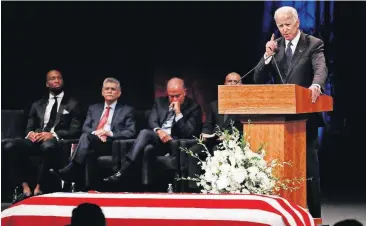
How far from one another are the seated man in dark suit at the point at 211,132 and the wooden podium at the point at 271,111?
8.59 ft

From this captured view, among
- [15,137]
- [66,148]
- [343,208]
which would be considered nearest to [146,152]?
[66,148]

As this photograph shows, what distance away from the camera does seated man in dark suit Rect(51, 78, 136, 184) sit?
8.45m

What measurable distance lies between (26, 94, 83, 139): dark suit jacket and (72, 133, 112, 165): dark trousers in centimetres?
38

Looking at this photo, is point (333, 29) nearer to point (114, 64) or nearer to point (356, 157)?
point (356, 157)

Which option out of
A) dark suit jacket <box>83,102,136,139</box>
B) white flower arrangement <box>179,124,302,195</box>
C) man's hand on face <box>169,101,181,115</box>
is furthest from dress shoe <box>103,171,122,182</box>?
white flower arrangement <box>179,124,302,195</box>

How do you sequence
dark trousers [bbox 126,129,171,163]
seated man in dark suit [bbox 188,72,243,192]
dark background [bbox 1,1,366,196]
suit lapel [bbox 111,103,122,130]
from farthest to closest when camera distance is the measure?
dark background [bbox 1,1,366,196], suit lapel [bbox 111,103,122,130], dark trousers [bbox 126,129,171,163], seated man in dark suit [bbox 188,72,243,192]

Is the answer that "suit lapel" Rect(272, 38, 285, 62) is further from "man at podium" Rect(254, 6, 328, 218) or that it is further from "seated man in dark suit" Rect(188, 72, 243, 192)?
"seated man in dark suit" Rect(188, 72, 243, 192)

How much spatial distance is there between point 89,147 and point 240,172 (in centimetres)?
347

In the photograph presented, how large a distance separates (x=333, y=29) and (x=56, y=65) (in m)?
3.02

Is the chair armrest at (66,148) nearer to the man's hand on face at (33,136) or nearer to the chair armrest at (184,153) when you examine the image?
the man's hand on face at (33,136)

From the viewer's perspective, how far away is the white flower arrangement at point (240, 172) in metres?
5.23

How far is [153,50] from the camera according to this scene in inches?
403

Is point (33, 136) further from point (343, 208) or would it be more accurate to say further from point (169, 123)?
point (343, 208)

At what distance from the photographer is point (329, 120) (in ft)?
32.0
